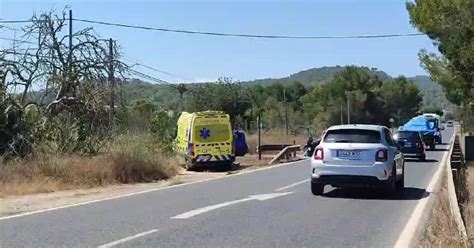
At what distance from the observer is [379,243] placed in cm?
1017

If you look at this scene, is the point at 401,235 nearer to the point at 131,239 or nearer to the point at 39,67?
the point at 131,239

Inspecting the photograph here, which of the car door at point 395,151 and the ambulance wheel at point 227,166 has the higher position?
the car door at point 395,151

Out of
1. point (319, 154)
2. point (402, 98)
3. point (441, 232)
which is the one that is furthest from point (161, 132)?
point (402, 98)

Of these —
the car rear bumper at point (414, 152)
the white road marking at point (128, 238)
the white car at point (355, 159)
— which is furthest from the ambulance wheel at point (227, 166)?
the white road marking at point (128, 238)

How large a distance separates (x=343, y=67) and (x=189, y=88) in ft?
120

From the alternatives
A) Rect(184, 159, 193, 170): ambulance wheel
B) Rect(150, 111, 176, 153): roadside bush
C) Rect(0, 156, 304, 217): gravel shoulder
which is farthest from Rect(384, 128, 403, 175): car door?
Rect(150, 111, 176, 153): roadside bush

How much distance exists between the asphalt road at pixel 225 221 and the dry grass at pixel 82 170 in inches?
121

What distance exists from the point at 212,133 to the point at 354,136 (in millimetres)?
14954

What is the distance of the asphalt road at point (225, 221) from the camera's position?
1024 centimetres

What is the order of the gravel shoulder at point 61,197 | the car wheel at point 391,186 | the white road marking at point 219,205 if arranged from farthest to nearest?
the car wheel at point 391,186 < the gravel shoulder at point 61,197 < the white road marking at point 219,205

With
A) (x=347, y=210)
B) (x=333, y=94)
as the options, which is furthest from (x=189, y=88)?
(x=347, y=210)

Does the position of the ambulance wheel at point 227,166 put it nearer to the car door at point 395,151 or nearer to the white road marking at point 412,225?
the car door at point 395,151

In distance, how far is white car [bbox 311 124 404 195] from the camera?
16672mm

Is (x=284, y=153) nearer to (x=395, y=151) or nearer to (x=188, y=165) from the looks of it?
(x=188, y=165)
